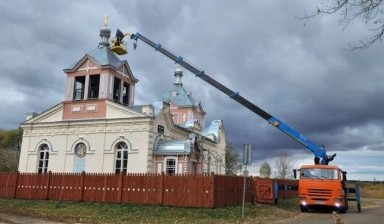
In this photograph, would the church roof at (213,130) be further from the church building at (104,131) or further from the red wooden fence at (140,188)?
the red wooden fence at (140,188)

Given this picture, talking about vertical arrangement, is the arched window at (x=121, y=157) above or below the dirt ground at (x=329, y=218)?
above

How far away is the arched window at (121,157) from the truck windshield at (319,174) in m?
14.0

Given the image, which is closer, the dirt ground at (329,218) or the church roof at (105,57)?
the dirt ground at (329,218)

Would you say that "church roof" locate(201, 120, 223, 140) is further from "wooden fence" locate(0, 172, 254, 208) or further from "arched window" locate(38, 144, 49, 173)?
"wooden fence" locate(0, 172, 254, 208)

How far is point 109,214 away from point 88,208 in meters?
2.63

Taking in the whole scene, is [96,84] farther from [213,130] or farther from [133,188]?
[213,130]

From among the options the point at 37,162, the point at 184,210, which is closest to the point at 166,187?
the point at 184,210

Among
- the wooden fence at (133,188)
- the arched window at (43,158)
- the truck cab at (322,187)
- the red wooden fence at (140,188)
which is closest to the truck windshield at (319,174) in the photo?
the truck cab at (322,187)

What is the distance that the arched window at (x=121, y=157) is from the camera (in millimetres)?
32531

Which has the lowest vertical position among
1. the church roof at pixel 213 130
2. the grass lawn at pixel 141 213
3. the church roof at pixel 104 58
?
the grass lawn at pixel 141 213

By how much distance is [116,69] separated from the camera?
34906 millimetres

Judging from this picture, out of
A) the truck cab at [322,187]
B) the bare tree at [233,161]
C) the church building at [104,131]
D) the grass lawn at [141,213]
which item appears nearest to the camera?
the grass lawn at [141,213]

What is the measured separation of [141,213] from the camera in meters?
21.3

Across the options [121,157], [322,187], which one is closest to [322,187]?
[322,187]
